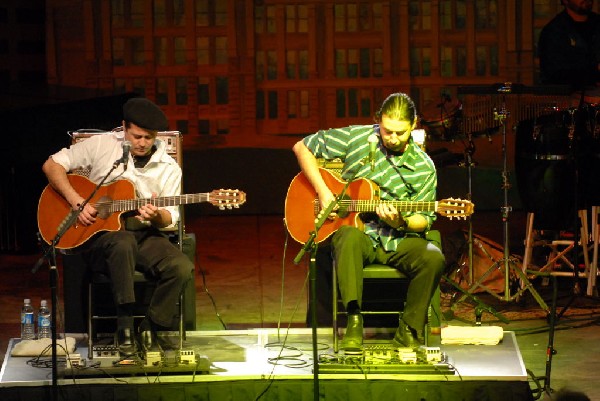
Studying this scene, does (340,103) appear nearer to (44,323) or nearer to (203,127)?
(203,127)

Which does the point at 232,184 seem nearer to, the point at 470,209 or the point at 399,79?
the point at 399,79

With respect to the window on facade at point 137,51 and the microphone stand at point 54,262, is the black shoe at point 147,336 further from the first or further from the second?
the window on facade at point 137,51

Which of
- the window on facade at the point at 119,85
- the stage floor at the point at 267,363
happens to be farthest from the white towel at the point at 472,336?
the window on facade at the point at 119,85

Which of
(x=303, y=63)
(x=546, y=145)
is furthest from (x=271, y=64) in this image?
(x=546, y=145)

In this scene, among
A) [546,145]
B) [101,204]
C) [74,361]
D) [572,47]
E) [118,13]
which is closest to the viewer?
[74,361]

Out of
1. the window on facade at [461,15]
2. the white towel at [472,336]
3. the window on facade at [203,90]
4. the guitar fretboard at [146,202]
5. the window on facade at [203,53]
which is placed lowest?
the white towel at [472,336]

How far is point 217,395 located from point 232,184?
6.34 metres

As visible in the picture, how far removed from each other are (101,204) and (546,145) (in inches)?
126

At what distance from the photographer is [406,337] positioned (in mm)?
6461

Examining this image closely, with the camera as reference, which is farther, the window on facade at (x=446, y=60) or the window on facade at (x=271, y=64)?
the window on facade at (x=271, y=64)

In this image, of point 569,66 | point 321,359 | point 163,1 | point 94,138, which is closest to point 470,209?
point 321,359

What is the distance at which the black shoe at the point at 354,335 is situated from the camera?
637 centimetres

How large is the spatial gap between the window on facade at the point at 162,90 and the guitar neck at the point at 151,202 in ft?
19.1

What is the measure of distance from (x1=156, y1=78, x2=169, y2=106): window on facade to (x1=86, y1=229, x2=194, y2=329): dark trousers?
592cm
